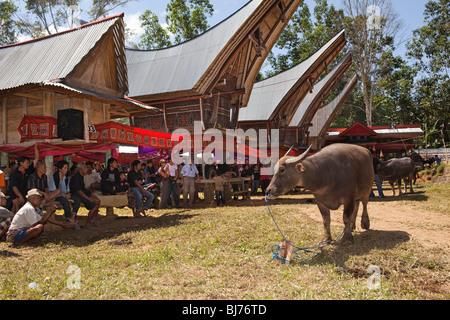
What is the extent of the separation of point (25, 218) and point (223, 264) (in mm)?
4633

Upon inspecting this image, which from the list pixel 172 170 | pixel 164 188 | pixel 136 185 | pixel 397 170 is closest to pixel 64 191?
pixel 136 185

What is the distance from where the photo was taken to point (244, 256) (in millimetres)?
5977

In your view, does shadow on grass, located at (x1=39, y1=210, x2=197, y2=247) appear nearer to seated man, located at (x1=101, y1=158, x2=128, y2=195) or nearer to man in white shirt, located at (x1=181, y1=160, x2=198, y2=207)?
seated man, located at (x1=101, y1=158, x2=128, y2=195)

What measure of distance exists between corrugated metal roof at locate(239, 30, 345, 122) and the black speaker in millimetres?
16457

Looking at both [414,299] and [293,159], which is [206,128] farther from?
[414,299]

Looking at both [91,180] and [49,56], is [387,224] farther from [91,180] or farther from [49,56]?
[49,56]

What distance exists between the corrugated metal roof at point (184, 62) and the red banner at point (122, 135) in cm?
495

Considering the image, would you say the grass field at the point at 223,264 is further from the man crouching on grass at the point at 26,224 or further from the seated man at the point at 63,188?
the seated man at the point at 63,188

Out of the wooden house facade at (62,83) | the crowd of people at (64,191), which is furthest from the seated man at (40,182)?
the wooden house facade at (62,83)

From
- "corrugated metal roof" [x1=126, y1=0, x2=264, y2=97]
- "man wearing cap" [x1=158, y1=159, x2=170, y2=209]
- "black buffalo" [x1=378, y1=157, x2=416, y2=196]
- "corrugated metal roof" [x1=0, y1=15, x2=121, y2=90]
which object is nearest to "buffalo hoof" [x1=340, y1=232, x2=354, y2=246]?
"man wearing cap" [x1=158, y1=159, x2=170, y2=209]

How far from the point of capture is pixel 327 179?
6.61 m

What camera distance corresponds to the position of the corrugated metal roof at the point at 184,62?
18594 millimetres

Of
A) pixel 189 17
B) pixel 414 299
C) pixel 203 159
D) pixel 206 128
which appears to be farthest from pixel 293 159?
pixel 189 17
